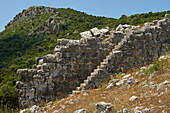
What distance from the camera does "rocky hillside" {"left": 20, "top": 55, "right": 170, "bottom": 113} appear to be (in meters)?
5.09

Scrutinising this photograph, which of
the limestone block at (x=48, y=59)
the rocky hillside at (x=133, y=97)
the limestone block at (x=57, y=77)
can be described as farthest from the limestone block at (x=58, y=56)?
the rocky hillside at (x=133, y=97)

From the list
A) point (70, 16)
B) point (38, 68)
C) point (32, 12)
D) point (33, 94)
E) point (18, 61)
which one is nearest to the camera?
point (33, 94)

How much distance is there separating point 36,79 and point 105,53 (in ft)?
13.6

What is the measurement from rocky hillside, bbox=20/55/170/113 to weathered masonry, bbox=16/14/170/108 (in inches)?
30.1

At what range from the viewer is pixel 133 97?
5996 millimetres

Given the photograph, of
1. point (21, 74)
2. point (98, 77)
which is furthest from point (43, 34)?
point (98, 77)

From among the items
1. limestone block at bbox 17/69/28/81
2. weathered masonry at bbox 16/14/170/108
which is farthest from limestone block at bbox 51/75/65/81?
limestone block at bbox 17/69/28/81

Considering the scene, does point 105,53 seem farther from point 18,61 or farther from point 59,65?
point 18,61

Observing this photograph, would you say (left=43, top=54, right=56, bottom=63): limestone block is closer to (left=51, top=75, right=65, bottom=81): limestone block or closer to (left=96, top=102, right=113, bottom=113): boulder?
(left=51, top=75, right=65, bottom=81): limestone block

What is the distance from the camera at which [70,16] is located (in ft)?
151

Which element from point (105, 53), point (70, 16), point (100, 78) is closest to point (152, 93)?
point (100, 78)

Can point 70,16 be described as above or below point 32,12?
below

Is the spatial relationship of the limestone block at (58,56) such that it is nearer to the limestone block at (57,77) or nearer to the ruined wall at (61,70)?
the ruined wall at (61,70)

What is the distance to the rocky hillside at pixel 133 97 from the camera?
5.09 meters
